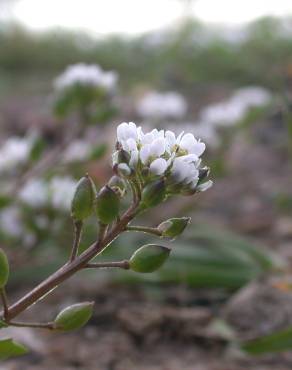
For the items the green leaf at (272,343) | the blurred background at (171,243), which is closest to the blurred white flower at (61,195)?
the blurred background at (171,243)

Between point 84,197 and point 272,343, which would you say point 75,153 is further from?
point 84,197

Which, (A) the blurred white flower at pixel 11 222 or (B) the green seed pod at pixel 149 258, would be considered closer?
(B) the green seed pod at pixel 149 258

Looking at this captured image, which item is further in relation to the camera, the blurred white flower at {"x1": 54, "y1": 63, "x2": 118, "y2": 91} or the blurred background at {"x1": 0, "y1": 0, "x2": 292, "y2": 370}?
the blurred white flower at {"x1": 54, "y1": 63, "x2": 118, "y2": 91}

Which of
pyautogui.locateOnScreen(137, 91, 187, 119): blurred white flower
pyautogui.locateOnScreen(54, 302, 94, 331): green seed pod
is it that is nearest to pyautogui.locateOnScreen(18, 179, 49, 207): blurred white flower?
pyautogui.locateOnScreen(54, 302, 94, 331): green seed pod

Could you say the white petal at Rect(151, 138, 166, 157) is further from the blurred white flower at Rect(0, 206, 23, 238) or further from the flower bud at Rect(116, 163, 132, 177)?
the blurred white flower at Rect(0, 206, 23, 238)

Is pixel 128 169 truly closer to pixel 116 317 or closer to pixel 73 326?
pixel 73 326

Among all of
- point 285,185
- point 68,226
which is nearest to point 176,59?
point 285,185

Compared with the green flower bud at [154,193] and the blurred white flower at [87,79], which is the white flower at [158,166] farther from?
the blurred white flower at [87,79]
